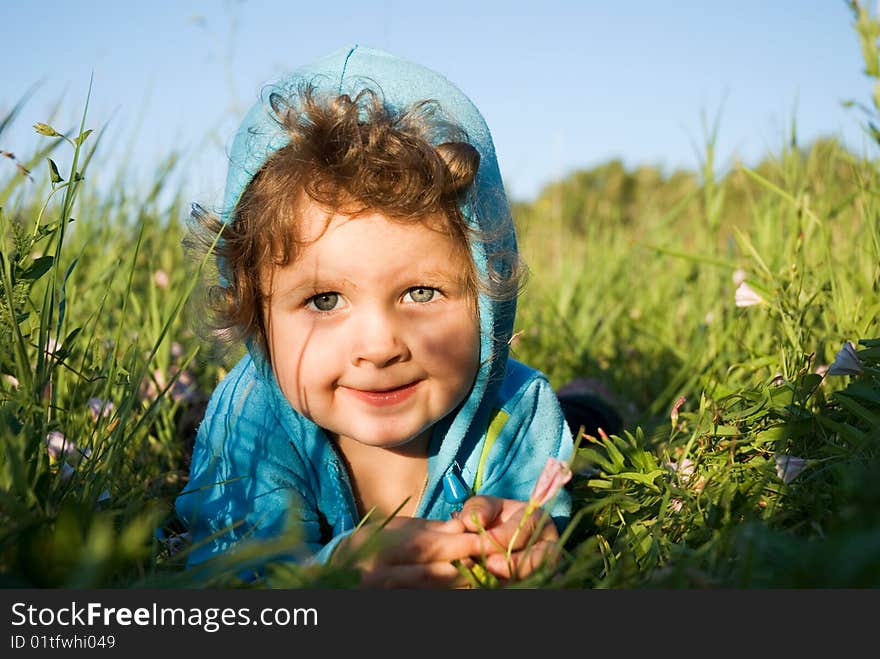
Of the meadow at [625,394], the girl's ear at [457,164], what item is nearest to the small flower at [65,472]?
the meadow at [625,394]

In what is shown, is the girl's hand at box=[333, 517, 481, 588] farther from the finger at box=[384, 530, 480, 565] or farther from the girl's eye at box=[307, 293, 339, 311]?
the girl's eye at box=[307, 293, 339, 311]

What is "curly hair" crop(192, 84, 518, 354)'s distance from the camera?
5.39ft

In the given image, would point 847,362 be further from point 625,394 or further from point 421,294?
point 625,394

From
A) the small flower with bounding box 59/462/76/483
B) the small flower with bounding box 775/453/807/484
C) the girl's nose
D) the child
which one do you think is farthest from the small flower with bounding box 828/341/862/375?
the small flower with bounding box 59/462/76/483

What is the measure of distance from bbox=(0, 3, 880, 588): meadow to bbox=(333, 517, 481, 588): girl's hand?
16 cm

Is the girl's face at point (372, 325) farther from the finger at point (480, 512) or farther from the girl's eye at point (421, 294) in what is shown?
the finger at point (480, 512)

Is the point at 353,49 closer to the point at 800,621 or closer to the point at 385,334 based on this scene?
the point at 385,334

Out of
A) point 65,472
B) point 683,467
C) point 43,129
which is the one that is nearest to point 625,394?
point 683,467

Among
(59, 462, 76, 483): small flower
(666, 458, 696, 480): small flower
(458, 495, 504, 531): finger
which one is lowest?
(458, 495, 504, 531): finger

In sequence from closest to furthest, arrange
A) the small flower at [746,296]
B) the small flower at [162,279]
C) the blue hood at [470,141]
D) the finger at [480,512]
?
the finger at [480,512], the blue hood at [470,141], the small flower at [746,296], the small flower at [162,279]

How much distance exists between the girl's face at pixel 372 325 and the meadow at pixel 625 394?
0.23 m

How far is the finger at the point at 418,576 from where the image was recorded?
4.22 ft

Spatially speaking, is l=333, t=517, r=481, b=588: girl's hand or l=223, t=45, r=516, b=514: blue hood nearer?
l=333, t=517, r=481, b=588: girl's hand

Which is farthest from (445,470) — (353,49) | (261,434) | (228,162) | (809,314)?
(809,314)
